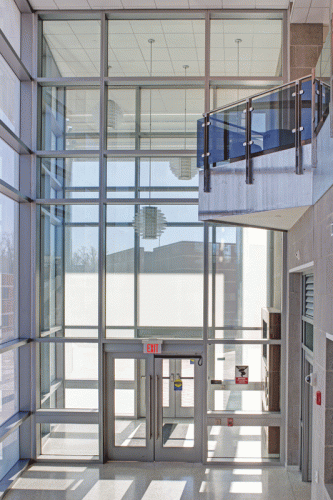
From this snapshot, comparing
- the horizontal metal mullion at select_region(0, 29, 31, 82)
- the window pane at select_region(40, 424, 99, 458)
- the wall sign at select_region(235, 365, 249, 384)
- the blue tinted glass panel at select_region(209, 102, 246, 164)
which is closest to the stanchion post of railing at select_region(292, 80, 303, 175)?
the blue tinted glass panel at select_region(209, 102, 246, 164)

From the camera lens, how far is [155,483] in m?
6.80

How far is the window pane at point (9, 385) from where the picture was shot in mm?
6859

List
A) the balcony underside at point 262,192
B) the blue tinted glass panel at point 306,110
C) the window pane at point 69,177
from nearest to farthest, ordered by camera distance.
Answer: the blue tinted glass panel at point 306,110, the balcony underside at point 262,192, the window pane at point 69,177

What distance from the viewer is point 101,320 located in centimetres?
761

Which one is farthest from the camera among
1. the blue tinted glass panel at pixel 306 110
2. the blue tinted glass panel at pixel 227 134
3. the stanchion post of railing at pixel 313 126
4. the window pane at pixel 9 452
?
the window pane at pixel 9 452

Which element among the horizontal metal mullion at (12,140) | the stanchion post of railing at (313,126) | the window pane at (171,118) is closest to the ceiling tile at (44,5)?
the window pane at (171,118)

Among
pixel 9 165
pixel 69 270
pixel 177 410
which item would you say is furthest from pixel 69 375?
pixel 9 165

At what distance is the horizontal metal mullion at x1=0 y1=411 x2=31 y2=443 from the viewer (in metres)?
6.58

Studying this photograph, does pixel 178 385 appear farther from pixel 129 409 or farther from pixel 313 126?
pixel 313 126

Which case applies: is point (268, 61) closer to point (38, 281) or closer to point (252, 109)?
point (252, 109)

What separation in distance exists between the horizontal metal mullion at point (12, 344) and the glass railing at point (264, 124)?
3.59 meters

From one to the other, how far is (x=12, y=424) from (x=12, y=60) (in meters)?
5.40

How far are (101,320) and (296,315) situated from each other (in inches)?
122

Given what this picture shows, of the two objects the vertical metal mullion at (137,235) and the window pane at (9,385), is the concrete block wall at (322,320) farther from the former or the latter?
the window pane at (9,385)
